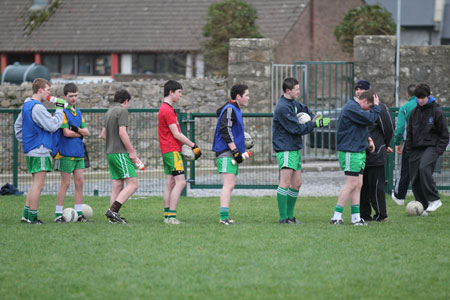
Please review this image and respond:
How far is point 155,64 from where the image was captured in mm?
38844

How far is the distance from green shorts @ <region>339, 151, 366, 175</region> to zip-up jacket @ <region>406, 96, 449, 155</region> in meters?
1.56

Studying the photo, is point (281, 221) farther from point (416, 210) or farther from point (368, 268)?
point (368, 268)

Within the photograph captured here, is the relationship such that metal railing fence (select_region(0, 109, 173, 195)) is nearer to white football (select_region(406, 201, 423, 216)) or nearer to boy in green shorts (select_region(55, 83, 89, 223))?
boy in green shorts (select_region(55, 83, 89, 223))

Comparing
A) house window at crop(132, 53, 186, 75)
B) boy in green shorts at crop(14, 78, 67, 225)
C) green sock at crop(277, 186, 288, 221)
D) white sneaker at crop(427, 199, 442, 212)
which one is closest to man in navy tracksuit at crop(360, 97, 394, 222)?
white sneaker at crop(427, 199, 442, 212)

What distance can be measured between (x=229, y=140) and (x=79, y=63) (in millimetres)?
30423

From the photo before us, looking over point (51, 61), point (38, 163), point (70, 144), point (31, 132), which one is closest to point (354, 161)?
point (70, 144)

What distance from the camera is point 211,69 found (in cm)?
3030

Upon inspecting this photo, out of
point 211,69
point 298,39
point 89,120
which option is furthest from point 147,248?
point 298,39

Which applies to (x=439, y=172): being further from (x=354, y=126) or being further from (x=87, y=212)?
(x=87, y=212)

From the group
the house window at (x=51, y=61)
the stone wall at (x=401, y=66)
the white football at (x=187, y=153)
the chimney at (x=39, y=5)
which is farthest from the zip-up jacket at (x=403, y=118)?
the chimney at (x=39, y=5)

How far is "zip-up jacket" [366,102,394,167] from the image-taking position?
1093 centimetres

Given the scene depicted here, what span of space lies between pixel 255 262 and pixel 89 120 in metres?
8.88

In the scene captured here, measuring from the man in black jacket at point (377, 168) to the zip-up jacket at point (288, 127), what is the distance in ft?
3.73

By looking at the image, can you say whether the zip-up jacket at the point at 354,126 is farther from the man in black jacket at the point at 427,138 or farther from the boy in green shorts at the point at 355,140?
the man in black jacket at the point at 427,138
